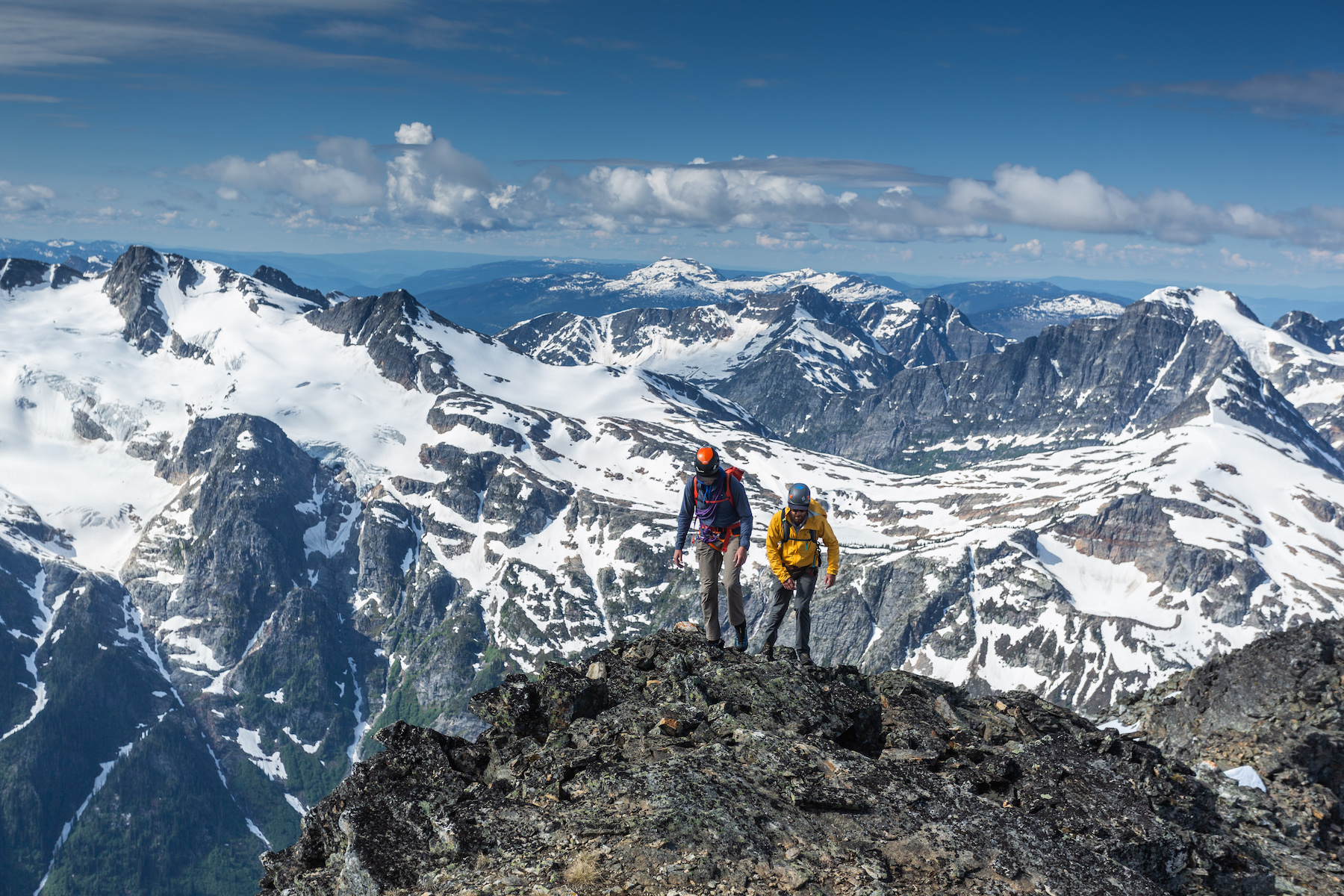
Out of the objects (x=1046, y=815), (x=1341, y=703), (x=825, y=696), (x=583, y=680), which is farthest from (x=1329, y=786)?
(x=583, y=680)

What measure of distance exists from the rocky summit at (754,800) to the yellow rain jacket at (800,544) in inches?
113

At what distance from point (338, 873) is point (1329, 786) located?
3159 cm

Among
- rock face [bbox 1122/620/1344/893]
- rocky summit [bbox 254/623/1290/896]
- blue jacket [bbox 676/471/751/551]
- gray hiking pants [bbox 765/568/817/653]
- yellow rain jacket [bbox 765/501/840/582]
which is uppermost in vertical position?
blue jacket [bbox 676/471/751/551]

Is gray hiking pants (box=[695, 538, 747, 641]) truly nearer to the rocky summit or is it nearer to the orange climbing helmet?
the rocky summit

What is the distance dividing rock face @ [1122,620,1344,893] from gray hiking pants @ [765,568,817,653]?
12361 mm

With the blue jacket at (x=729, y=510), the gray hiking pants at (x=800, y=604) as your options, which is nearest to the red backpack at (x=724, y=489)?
the blue jacket at (x=729, y=510)

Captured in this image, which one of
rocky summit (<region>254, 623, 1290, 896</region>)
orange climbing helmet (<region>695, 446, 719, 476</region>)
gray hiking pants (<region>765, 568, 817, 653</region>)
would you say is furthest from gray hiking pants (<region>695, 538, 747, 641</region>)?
orange climbing helmet (<region>695, 446, 719, 476</region>)

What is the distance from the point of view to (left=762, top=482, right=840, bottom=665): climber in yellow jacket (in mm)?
23500

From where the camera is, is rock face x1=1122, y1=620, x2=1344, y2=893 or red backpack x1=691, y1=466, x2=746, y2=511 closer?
rock face x1=1122, y1=620, x2=1344, y2=893

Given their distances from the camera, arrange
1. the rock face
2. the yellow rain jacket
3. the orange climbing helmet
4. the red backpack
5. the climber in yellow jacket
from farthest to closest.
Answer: the red backpack, the yellow rain jacket, the climber in yellow jacket, the orange climbing helmet, the rock face

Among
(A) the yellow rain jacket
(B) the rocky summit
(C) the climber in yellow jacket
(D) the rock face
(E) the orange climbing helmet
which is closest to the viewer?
(B) the rocky summit

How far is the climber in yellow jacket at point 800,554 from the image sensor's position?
77.1ft

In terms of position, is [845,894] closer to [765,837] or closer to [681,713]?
[765,837]

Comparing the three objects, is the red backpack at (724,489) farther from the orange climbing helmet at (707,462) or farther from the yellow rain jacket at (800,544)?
the yellow rain jacket at (800,544)
